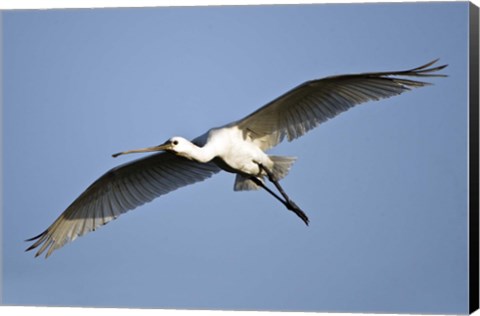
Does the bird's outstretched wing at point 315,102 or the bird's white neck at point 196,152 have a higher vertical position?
the bird's outstretched wing at point 315,102

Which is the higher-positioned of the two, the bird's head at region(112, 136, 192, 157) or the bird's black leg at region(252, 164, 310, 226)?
the bird's head at region(112, 136, 192, 157)

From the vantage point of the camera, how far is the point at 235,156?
27.0ft

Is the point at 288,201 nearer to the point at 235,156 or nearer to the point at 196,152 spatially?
the point at 235,156

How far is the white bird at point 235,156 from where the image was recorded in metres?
7.91

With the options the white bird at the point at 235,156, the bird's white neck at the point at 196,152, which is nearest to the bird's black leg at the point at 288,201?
the white bird at the point at 235,156

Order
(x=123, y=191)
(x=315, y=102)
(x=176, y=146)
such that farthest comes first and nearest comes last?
(x=123, y=191), (x=315, y=102), (x=176, y=146)

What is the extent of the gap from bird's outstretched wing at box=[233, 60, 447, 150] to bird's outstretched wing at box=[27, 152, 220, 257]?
2.10 feet

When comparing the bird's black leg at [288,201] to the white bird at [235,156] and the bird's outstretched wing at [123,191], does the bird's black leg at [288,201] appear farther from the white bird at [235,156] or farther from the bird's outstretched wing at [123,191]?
the bird's outstretched wing at [123,191]

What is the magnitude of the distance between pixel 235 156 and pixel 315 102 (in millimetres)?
649

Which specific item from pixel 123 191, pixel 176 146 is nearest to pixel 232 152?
pixel 176 146

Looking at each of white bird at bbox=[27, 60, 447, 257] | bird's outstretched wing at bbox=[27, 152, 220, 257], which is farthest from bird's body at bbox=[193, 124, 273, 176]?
bird's outstretched wing at bbox=[27, 152, 220, 257]

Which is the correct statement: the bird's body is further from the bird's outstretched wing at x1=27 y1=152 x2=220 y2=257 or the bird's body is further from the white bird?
the bird's outstretched wing at x1=27 y1=152 x2=220 y2=257

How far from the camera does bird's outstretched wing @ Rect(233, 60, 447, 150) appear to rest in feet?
25.6

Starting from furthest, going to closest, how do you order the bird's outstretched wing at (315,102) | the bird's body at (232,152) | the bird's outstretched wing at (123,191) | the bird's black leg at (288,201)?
the bird's outstretched wing at (123,191) < the bird's black leg at (288,201) < the bird's body at (232,152) < the bird's outstretched wing at (315,102)
